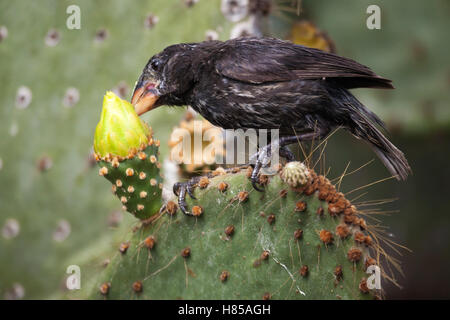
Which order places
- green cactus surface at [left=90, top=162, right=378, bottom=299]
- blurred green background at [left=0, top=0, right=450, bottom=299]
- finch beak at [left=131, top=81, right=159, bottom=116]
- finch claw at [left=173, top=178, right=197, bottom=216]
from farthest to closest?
blurred green background at [left=0, top=0, right=450, bottom=299] < finch beak at [left=131, top=81, right=159, bottom=116] < finch claw at [left=173, top=178, right=197, bottom=216] < green cactus surface at [left=90, top=162, right=378, bottom=299]

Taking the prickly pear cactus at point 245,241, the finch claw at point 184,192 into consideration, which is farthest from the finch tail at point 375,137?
the finch claw at point 184,192

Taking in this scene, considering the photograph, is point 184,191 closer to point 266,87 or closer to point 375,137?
point 266,87

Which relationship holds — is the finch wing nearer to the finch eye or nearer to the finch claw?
the finch eye

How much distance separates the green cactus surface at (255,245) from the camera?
1.21 meters

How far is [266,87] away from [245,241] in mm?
417

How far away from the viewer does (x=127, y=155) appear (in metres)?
1.31

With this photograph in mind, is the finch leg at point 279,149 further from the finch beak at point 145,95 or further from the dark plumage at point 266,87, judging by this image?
the finch beak at point 145,95

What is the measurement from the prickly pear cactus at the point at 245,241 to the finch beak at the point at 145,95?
0.17 m

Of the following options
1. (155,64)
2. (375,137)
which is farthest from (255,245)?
(155,64)

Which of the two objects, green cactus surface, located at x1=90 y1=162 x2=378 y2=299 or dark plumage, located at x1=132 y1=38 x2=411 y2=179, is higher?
dark plumage, located at x1=132 y1=38 x2=411 y2=179

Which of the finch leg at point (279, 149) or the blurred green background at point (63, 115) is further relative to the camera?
the blurred green background at point (63, 115)

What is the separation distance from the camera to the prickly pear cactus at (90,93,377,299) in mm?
1211

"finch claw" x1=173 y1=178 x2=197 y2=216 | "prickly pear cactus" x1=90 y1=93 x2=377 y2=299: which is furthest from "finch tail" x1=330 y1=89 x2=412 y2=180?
"finch claw" x1=173 y1=178 x2=197 y2=216

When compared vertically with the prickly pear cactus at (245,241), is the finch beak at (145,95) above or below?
above
